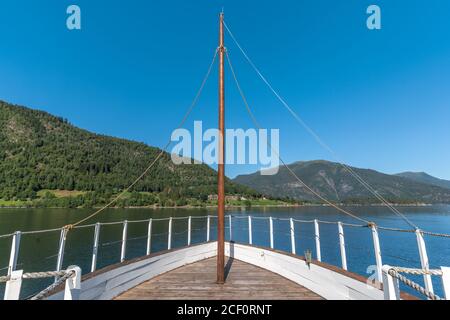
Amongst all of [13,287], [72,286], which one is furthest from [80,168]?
[13,287]

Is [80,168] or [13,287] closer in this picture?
[13,287]

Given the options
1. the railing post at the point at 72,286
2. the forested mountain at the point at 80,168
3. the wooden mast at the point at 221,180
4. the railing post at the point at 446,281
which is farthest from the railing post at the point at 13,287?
the forested mountain at the point at 80,168

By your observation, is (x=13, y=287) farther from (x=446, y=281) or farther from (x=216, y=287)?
(x=216, y=287)

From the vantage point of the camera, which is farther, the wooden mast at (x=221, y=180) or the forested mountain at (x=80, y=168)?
the forested mountain at (x=80, y=168)

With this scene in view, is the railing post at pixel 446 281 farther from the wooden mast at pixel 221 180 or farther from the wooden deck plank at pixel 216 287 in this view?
the wooden mast at pixel 221 180

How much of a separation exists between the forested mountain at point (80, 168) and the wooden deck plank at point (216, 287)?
8581 cm

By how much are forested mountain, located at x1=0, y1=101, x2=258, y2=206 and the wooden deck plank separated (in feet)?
282

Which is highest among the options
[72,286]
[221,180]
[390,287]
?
[221,180]

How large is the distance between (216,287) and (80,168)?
130325mm

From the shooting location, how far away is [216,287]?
4.82 m

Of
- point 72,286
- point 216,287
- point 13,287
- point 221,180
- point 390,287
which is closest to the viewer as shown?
point 13,287

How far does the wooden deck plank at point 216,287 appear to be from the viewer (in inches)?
168
